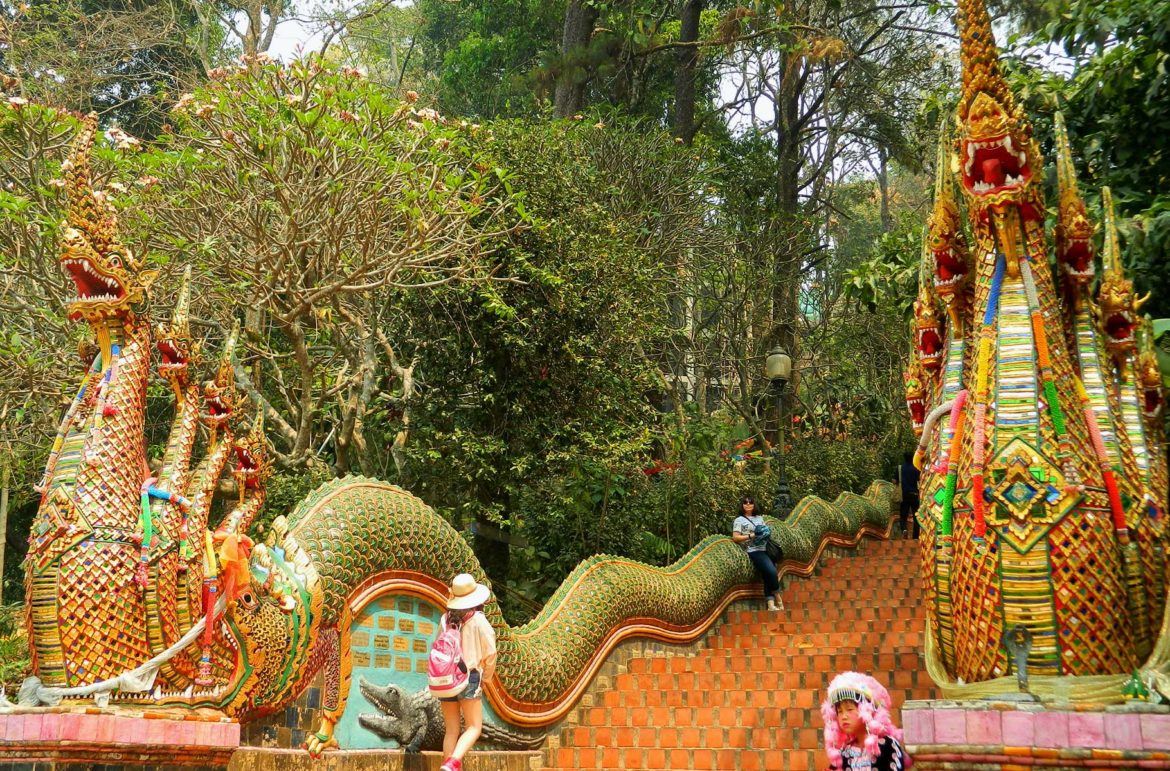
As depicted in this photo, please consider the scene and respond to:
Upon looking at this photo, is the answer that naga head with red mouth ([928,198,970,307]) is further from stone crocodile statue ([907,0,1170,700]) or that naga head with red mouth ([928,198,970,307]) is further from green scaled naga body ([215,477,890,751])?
green scaled naga body ([215,477,890,751])

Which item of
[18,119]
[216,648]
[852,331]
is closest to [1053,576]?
[216,648]

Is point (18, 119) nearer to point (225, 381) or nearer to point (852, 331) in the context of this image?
→ point (225, 381)

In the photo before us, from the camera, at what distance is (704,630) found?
11.3 metres

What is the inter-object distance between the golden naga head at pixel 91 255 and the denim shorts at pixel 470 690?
A: 264 centimetres

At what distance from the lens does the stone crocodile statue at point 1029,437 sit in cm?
407

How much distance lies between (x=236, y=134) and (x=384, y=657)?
5.25 meters

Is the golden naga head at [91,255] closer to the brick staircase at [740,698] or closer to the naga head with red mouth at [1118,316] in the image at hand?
the brick staircase at [740,698]

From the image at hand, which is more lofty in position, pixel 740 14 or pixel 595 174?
pixel 740 14

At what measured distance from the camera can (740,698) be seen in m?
8.08

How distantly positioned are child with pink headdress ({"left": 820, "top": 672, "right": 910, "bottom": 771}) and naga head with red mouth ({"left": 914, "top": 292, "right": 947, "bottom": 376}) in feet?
5.20

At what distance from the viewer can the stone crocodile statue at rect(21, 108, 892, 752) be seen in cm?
529

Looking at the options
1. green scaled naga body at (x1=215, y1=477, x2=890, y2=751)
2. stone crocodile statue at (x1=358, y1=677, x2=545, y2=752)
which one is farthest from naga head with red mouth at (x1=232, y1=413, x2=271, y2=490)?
stone crocodile statue at (x1=358, y1=677, x2=545, y2=752)

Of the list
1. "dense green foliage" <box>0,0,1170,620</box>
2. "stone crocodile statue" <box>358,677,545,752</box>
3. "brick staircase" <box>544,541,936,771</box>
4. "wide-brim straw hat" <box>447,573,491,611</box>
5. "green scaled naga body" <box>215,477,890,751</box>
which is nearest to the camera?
"wide-brim straw hat" <box>447,573,491,611</box>

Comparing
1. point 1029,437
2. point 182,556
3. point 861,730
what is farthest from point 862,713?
point 182,556
